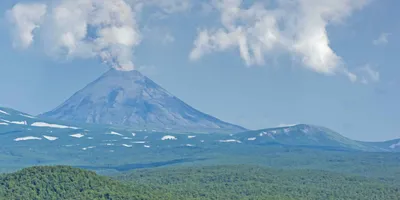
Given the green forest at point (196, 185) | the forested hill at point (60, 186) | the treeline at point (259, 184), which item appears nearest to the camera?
the forested hill at point (60, 186)

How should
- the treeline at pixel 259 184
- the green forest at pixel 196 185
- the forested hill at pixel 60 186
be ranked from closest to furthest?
the forested hill at pixel 60 186
the green forest at pixel 196 185
the treeline at pixel 259 184

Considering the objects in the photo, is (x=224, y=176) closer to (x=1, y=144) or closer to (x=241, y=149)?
(x=241, y=149)

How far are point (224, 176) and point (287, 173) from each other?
39.3 ft

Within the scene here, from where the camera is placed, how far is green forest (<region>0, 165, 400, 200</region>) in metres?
70.1

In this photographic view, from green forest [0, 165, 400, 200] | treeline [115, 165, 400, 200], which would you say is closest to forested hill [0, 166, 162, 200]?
green forest [0, 165, 400, 200]

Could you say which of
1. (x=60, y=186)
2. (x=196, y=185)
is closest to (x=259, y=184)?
(x=196, y=185)

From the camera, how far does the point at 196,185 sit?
309ft

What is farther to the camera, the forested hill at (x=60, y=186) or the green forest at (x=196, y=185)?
the green forest at (x=196, y=185)

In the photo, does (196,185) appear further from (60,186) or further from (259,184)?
(60,186)

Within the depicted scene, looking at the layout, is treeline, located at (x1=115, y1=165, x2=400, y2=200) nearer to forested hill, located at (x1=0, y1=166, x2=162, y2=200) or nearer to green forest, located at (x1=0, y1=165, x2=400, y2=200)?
green forest, located at (x1=0, y1=165, x2=400, y2=200)

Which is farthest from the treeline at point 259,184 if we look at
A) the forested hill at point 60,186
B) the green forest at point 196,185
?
the forested hill at point 60,186

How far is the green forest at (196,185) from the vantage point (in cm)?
7006

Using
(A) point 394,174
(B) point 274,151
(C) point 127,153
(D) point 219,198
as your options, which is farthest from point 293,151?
(D) point 219,198

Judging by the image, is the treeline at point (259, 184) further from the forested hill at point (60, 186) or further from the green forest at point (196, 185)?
the forested hill at point (60, 186)
